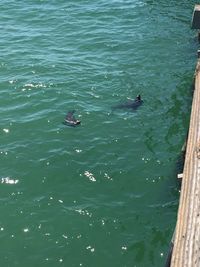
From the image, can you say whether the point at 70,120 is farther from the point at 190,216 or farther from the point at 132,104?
the point at 190,216

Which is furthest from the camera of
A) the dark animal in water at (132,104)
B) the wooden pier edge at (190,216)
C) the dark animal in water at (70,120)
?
the dark animal in water at (132,104)

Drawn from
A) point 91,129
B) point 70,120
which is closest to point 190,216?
point 91,129

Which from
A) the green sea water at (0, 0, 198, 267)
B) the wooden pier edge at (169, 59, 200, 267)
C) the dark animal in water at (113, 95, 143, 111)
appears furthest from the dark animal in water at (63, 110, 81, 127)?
the wooden pier edge at (169, 59, 200, 267)

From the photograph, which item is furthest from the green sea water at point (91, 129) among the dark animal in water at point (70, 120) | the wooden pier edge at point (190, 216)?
the wooden pier edge at point (190, 216)

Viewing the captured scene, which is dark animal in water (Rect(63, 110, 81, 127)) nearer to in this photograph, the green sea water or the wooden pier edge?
the green sea water

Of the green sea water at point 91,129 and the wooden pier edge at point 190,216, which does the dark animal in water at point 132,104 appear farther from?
the wooden pier edge at point 190,216

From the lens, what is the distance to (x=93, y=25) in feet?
119

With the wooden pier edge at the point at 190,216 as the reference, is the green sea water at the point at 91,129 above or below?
below

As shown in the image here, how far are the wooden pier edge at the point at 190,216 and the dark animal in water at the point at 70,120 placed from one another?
8.56 meters

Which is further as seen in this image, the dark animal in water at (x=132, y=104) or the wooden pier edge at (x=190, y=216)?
the dark animal in water at (x=132, y=104)

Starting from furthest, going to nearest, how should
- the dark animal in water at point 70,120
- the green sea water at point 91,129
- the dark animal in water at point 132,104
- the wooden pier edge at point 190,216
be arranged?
the dark animal in water at point 132,104
the dark animal in water at point 70,120
the green sea water at point 91,129
the wooden pier edge at point 190,216

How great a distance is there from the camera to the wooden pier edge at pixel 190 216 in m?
13.7

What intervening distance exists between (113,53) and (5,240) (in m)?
17.2

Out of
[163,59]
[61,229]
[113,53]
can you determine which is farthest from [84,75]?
[61,229]
